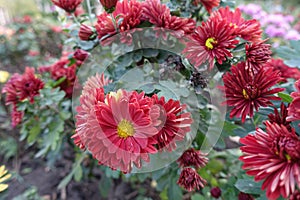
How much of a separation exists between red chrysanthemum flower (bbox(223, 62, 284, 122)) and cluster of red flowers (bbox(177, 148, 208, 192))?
0.15 m

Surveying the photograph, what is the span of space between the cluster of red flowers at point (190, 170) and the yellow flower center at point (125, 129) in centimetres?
23

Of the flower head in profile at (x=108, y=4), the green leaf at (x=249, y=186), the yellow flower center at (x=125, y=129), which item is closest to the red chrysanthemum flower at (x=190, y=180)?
the green leaf at (x=249, y=186)

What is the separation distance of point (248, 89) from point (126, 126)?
1.03ft

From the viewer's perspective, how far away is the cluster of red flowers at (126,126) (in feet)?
1.85

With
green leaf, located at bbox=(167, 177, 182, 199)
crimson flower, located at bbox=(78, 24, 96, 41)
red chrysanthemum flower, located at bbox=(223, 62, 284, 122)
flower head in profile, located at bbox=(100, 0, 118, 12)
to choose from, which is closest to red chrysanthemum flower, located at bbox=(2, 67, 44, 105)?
crimson flower, located at bbox=(78, 24, 96, 41)

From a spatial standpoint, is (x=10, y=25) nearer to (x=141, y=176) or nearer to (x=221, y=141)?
(x=141, y=176)

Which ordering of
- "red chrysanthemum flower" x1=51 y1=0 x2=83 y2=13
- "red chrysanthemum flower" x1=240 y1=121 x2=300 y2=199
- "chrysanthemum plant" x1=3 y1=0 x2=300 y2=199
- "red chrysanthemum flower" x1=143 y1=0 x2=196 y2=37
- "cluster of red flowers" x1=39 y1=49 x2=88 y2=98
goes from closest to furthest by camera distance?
1. "red chrysanthemum flower" x1=240 y1=121 x2=300 y2=199
2. "chrysanthemum plant" x1=3 y1=0 x2=300 y2=199
3. "red chrysanthemum flower" x1=143 y1=0 x2=196 y2=37
4. "red chrysanthemum flower" x1=51 y1=0 x2=83 y2=13
5. "cluster of red flowers" x1=39 y1=49 x2=88 y2=98

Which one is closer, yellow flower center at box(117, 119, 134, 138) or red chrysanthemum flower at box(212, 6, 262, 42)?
yellow flower center at box(117, 119, 134, 138)

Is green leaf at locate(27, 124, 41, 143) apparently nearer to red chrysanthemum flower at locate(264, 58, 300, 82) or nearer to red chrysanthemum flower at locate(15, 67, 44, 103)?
red chrysanthemum flower at locate(15, 67, 44, 103)

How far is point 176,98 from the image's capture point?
700 millimetres

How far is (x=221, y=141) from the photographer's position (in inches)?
33.2

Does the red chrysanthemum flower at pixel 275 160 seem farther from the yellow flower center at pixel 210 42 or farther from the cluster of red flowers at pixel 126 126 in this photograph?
the yellow flower center at pixel 210 42

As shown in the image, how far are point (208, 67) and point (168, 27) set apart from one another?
159 mm

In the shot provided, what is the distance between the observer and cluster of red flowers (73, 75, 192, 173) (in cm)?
56
